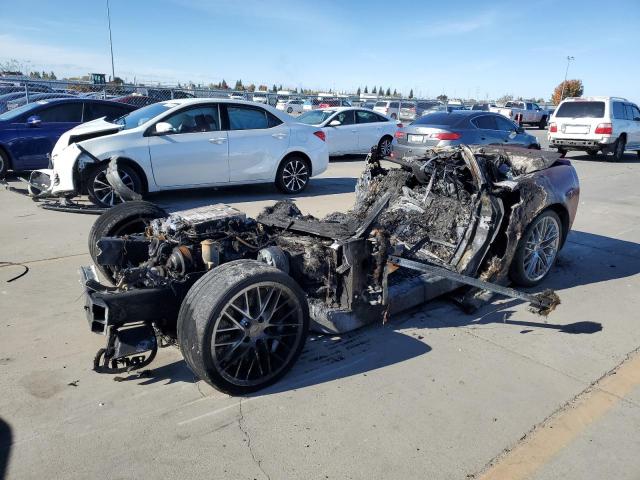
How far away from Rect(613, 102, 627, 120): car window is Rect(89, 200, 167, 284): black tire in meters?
16.4

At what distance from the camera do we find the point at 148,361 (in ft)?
10.3

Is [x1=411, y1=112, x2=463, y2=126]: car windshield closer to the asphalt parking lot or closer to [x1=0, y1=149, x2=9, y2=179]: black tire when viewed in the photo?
the asphalt parking lot

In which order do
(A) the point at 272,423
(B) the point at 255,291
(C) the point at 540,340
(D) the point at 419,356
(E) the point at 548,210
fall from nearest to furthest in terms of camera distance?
1. (A) the point at 272,423
2. (B) the point at 255,291
3. (D) the point at 419,356
4. (C) the point at 540,340
5. (E) the point at 548,210

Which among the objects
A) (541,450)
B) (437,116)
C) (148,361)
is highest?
(437,116)

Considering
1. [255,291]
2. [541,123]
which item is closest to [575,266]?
[255,291]

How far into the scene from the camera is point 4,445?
102 inches

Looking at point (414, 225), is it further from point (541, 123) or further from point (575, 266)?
point (541, 123)

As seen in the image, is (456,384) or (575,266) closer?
(456,384)

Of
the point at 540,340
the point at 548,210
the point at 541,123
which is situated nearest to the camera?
the point at 540,340

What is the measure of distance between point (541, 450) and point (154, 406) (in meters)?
2.22

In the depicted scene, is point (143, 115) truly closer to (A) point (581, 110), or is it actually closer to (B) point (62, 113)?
(B) point (62, 113)

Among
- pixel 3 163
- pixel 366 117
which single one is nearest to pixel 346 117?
pixel 366 117

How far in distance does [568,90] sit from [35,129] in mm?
64330

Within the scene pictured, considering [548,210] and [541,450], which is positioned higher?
[548,210]
